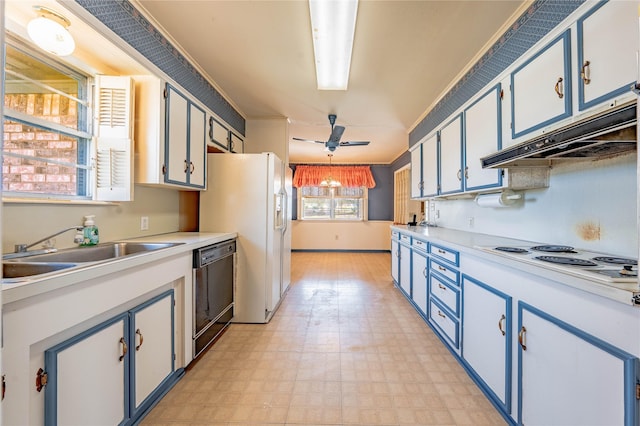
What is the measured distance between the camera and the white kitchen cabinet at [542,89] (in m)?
1.48

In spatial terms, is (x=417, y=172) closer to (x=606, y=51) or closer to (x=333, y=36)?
(x=333, y=36)

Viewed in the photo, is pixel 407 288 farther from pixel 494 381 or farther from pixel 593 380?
pixel 593 380

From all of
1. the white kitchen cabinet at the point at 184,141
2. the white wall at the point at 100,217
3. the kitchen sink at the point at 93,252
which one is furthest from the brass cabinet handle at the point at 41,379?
the white kitchen cabinet at the point at 184,141

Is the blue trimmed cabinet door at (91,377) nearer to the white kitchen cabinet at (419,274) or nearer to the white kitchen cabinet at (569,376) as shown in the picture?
the white kitchen cabinet at (569,376)

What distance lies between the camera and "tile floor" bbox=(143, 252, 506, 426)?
157 centimetres

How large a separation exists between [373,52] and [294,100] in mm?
1249

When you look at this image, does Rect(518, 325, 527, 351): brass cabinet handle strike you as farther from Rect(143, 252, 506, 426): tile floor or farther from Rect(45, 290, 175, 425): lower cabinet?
Rect(45, 290, 175, 425): lower cabinet

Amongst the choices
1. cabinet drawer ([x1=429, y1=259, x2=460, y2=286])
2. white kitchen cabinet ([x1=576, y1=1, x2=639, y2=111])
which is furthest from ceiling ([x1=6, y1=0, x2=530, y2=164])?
cabinet drawer ([x1=429, y1=259, x2=460, y2=286])

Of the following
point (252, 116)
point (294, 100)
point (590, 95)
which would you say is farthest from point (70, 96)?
point (590, 95)

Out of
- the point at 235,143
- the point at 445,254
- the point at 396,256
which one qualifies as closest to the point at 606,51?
the point at 445,254

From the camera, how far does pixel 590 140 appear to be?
115cm

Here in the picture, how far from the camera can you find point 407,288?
11.1 feet

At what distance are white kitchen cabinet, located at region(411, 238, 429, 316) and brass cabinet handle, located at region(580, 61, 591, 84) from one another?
170 centimetres

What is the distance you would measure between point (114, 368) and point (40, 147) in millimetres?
1304
